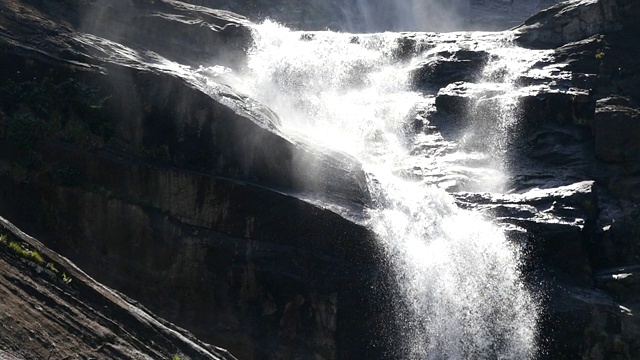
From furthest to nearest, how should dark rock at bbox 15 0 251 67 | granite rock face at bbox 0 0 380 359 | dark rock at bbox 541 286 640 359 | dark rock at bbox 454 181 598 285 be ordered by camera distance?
dark rock at bbox 15 0 251 67 < dark rock at bbox 454 181 598 285 < dark rock at bbox 541 286 640 359 < granite rock face at bbox 0 0 380 359

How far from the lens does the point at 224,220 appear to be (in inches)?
832

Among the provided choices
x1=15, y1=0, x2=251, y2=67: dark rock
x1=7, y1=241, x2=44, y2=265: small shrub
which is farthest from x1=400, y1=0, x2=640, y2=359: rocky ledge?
x1=7, y1=241, x2=44, y2=265: small shrub

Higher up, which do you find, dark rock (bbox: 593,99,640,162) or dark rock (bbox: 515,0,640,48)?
dark rock (bbox: 515,0,640,48)

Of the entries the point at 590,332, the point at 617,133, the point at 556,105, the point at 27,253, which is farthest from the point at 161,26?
the point at 27,253

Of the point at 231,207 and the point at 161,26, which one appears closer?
the point at 231,207

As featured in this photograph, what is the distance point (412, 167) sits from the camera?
27031 millimetres

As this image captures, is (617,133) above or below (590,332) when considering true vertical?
above

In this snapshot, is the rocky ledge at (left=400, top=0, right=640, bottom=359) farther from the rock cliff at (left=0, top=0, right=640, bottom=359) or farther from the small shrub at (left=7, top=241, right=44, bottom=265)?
the small shrub at (left=7, top=241, right=44, bottom=265)

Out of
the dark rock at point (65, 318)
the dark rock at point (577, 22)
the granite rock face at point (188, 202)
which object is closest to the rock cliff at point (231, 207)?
the granite rock face at point (188, 202)

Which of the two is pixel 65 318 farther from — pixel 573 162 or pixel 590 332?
pixel 573 162

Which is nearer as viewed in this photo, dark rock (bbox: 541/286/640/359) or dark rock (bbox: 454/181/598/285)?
dark rock (bbox: 541/286/640/359)

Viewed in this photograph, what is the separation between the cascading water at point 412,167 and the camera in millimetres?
21359

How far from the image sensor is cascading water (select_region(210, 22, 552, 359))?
2136 cm

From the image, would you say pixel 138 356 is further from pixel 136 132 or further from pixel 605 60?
pixel 605 60
